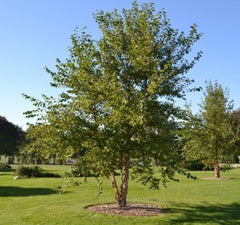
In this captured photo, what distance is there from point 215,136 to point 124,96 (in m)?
18.8

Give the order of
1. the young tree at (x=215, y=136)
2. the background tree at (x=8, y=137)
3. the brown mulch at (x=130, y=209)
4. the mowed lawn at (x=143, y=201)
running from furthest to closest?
the background tree at (x=8, y=137) < the young tree at (x=215, y=136) < the brown mulch at (x=130, y=209) < the mowed lawn at (x=143, y=201)

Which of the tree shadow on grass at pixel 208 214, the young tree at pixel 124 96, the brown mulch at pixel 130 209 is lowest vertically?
the tree shadow on grass at pixel 208 214

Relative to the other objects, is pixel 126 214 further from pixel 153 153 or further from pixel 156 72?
pixel 156 72

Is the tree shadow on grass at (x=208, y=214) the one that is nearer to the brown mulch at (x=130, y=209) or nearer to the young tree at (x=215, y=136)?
the brown mulch at (x=130, y=209)

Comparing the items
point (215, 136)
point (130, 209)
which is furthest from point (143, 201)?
point (215, 136)

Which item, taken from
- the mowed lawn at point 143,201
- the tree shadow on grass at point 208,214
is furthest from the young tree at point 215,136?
the tree shadow on grass at point 208,214

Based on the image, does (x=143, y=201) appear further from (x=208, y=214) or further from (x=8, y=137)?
(x=8, y=137)

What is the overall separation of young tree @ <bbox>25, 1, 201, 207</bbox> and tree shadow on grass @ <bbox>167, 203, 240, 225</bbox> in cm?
172

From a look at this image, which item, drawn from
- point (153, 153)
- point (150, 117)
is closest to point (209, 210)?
point (153, 153)

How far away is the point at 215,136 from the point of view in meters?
28.8

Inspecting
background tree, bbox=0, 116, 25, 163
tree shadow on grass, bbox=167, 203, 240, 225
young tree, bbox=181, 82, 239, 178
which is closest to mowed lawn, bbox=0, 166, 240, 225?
tree shadow on grass, bbox=167, 203, 240, 225

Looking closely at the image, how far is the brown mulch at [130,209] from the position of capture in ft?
42.1

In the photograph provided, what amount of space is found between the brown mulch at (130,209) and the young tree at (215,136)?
14.9 meters

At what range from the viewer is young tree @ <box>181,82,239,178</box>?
28.5 m
